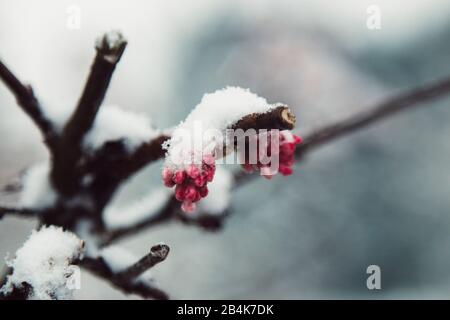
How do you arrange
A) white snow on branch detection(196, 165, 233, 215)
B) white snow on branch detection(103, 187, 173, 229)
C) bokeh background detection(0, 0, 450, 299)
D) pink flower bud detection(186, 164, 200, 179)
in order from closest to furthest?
pink flower bud detection(186, 164, 200, 179)
white snow on branch detection(103, 187, 173, 229)
white snow on branch detection(196, 165, 233, 215)
bokeh background detection(0, 0, 450, 299)

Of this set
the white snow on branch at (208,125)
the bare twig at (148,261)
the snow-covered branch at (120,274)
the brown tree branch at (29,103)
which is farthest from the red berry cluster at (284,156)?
the brown tree branch at (29,103)

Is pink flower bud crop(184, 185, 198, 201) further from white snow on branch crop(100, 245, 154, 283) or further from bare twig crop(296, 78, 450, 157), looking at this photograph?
bare twig crop(296, 78, 450, 157)

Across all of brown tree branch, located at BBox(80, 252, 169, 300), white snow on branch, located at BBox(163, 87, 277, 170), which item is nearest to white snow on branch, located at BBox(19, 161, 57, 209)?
brown tree branch, located at BBox(80, 252, 169, 300)

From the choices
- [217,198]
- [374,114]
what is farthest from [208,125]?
[374,114]

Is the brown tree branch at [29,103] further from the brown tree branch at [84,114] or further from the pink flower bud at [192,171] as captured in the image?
the pink flower bud at [192,171]
